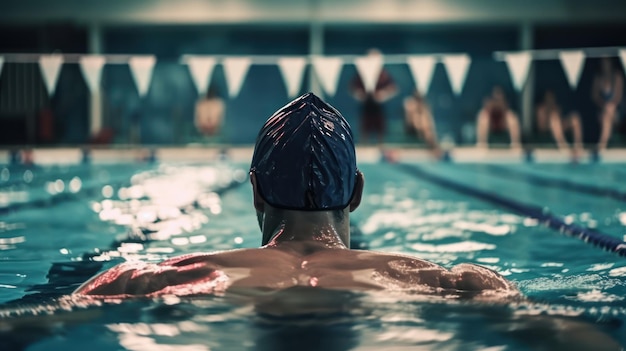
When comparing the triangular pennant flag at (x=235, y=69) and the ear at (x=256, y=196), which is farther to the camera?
the triangular pennant flag at (x=235, y=69)

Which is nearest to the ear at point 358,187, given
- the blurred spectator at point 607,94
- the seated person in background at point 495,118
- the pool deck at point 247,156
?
the pool deck at point 247,156

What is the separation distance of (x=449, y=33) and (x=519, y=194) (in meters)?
10.9

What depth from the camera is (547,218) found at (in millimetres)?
5383

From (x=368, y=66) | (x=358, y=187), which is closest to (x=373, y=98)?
(x=368, y=66)

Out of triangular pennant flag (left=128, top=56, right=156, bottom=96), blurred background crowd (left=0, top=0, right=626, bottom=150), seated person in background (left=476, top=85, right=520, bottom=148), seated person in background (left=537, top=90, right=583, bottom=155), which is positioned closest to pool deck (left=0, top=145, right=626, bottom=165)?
seated person in background (left=537, top=90, right=583, bottom=155)

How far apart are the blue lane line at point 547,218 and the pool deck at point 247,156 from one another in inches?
132

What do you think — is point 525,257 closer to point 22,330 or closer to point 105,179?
point 22,330

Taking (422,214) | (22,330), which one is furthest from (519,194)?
(22,330)

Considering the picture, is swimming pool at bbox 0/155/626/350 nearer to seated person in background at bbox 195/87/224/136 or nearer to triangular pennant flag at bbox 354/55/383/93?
triangular pennant flag at bbox 354/55/383/93

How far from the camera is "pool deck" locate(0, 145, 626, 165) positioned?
480 inches

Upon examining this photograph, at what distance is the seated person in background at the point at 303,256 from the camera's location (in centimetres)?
187

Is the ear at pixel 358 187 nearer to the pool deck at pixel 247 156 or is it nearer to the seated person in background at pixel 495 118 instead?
the pool deck at pixel 247 156

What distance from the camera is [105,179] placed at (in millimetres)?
9242

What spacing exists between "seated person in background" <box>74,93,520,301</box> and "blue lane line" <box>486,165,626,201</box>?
532 cm
